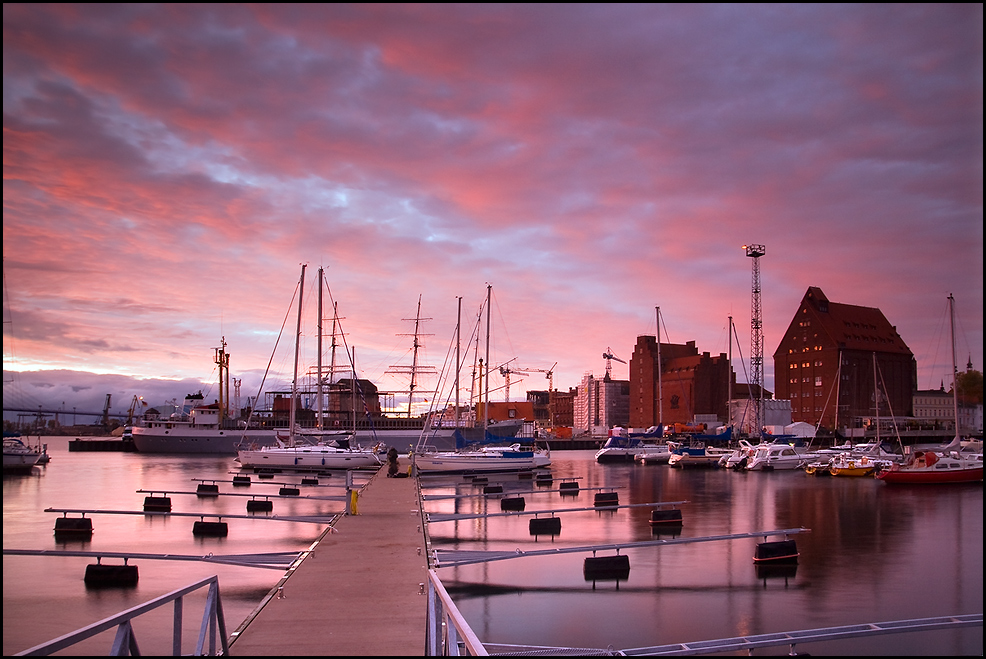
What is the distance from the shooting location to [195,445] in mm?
102125

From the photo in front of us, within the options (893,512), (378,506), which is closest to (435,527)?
(378,506)

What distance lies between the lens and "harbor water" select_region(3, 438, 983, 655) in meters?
17.1

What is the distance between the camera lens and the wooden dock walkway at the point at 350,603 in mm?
10055

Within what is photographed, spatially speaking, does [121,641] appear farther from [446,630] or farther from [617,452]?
[617,452]

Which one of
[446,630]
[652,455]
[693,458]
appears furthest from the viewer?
[652,455]

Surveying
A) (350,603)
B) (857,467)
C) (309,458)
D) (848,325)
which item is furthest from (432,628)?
(848,325)

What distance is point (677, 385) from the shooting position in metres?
149

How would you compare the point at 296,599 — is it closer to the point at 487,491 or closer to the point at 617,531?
the point at 617,531

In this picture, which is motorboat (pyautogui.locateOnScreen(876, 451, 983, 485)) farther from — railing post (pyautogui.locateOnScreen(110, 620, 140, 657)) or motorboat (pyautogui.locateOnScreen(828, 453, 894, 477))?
railing post (pyautogui.locateOnScreen(110, 620, 140, 657))

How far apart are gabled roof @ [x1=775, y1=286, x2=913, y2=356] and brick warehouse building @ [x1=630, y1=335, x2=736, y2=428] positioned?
1976 centimetres

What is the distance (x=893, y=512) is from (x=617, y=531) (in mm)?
18152

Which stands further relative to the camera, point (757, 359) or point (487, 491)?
point (757, 359)

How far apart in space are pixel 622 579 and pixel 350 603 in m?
11.8

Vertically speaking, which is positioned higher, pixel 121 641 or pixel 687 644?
pixel 121 641
